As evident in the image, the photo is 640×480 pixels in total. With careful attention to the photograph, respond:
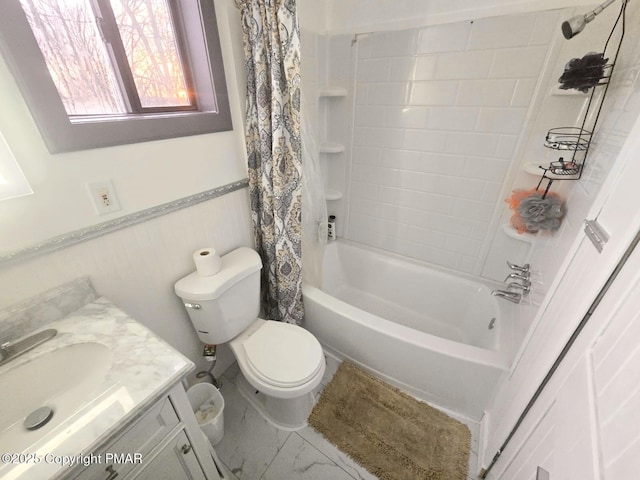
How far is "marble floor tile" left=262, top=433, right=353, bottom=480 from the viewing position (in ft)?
3.83

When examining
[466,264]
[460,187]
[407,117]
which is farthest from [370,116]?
[466,264]

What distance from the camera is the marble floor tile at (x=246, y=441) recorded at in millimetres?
1203

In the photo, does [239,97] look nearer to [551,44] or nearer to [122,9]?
[122,9]

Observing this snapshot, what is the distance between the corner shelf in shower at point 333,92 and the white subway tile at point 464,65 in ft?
1.78

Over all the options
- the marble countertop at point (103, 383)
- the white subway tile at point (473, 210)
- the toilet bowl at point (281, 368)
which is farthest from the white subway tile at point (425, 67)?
the marble countertop at point (103, 383)

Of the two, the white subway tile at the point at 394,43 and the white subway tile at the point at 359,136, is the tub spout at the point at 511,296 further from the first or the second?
the white subway tile at the point at 394,43

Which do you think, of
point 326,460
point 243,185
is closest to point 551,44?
point 243,185

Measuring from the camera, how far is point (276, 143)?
118 centimetres

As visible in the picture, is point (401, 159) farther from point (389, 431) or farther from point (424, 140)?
Result: point (389, 431)

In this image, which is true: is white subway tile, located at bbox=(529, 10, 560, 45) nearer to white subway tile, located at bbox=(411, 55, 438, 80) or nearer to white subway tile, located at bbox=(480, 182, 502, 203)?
white subway tile, located at bbox=(411, 55, 438, 80)

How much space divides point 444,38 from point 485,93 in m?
0.35

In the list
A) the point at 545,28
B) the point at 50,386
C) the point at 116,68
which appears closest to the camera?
the point at 50,386

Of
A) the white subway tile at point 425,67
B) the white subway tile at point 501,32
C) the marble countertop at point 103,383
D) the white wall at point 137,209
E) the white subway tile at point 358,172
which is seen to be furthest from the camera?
the white subway tile at point 358,172

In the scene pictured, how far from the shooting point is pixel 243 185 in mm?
1362
